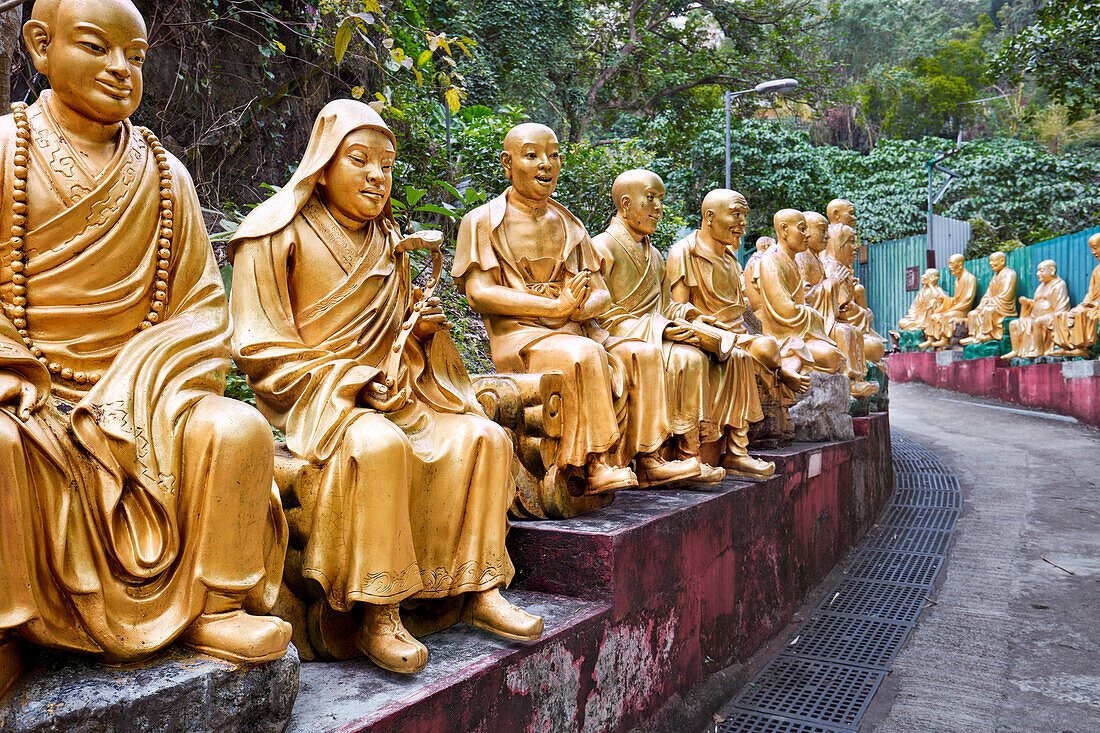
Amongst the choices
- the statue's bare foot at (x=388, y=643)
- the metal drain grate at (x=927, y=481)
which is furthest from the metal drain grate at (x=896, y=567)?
the statue's bare foot at (x=388, y=643)

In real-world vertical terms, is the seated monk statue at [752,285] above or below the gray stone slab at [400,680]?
above

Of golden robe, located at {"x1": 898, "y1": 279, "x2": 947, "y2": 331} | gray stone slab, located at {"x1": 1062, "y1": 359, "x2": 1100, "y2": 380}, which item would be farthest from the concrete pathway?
golden robe, located at {"x1": 898, "y1": 279, "x2": 947, "y2": 331}

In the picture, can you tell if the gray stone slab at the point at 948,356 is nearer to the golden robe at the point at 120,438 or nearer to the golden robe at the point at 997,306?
the golden robe at the point at 997,306

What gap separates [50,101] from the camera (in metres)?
1.90

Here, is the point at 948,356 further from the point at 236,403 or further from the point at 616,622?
the point at 236,403

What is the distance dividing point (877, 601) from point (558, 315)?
10.2ft

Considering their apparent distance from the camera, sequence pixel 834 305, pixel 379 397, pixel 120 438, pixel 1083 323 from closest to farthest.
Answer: pixel 120 438, pixel 379 397, pixel 834 305, pixel 1083 323

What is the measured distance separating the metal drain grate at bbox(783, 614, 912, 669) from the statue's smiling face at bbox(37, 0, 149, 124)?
402 centimetres

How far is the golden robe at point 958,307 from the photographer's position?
18.0m

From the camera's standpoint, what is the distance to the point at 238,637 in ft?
5.57

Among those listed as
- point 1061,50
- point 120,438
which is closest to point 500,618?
point 120,438

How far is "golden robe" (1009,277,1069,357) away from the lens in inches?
551

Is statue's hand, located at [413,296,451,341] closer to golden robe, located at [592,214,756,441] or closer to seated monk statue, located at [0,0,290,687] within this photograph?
seated monk statue, located at [0,0,290,687]

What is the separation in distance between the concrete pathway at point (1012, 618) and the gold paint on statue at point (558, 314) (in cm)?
166
